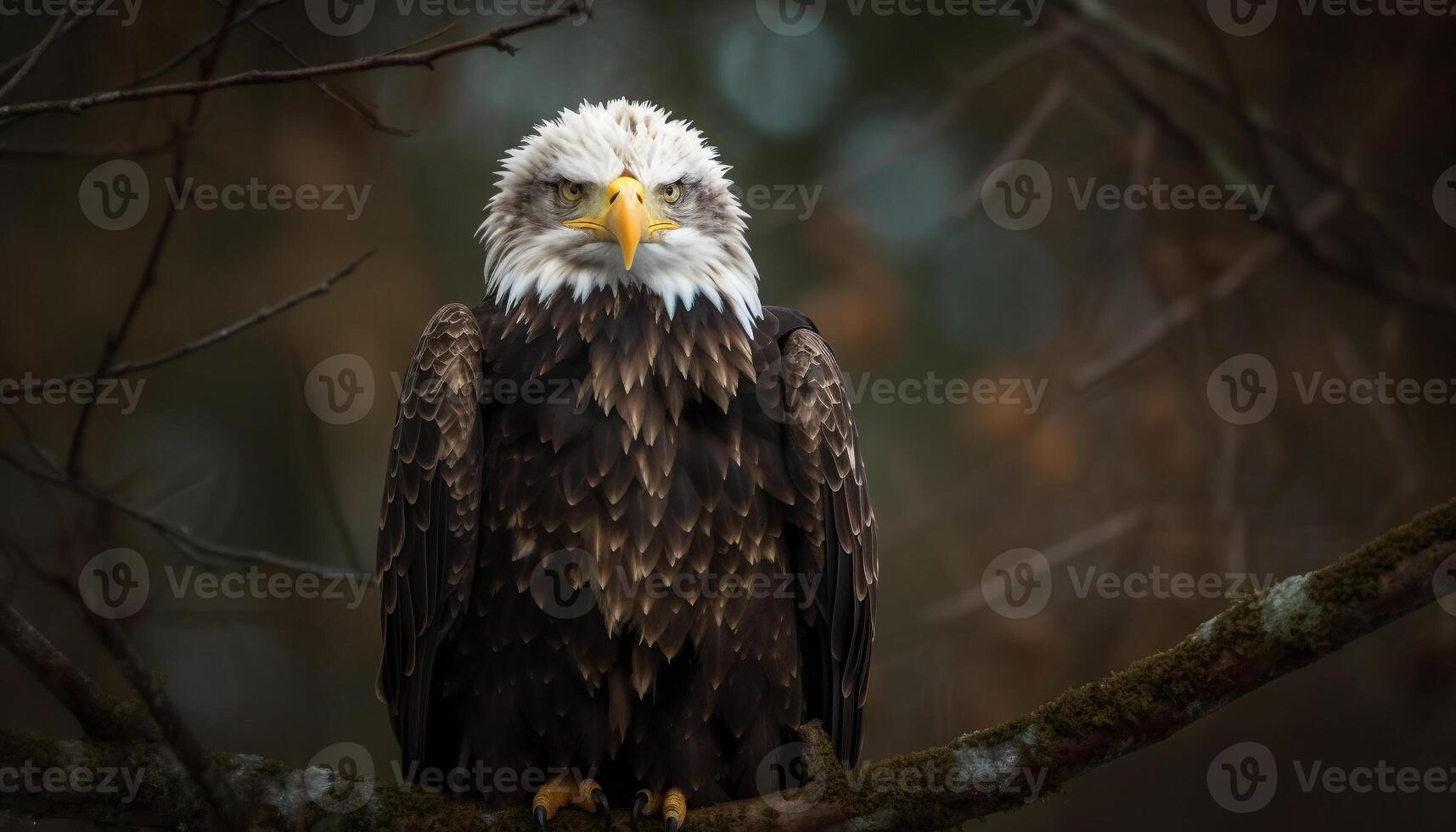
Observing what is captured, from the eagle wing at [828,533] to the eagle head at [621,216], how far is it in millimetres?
316

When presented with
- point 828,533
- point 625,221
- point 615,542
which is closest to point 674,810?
point 615,542

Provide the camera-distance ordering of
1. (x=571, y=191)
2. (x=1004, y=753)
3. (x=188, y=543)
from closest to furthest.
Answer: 1. (x=1004, y=753)
2. (x=188, y=543)
3. (x=571, y=191)

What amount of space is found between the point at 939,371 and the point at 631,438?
4.62m

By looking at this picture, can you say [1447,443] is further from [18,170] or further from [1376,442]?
[18,170]

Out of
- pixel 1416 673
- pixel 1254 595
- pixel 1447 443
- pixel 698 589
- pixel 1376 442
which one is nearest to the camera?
pixel 1254 595

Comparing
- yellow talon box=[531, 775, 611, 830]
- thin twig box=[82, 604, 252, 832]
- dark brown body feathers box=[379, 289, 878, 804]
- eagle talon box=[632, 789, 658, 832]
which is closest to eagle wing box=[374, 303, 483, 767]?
dark brown body feathers box=[379, 289, 878, 804]

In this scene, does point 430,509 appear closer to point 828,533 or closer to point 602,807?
point 602,807

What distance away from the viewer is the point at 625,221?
3.85m

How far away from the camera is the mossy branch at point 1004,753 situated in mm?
2875

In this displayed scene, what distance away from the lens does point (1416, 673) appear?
5.29 m

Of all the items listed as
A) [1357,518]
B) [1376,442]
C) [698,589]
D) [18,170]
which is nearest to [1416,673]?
[1357,518]

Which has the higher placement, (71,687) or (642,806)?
(71,687)

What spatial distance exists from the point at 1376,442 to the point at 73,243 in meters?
6.88

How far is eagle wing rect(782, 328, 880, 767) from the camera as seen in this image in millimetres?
3918
